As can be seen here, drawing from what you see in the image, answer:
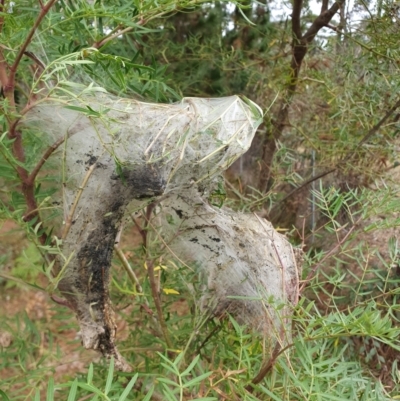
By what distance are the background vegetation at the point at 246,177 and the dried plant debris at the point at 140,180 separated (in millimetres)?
54

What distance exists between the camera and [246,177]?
99.1 inches

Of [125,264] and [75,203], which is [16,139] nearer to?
[75,203]

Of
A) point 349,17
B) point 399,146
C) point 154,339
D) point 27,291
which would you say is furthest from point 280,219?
point 27,291

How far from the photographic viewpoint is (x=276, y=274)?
95 centimetres

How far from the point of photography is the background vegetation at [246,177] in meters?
0.72

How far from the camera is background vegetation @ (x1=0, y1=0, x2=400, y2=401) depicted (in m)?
0.72

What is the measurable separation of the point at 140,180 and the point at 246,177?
69.8 inches

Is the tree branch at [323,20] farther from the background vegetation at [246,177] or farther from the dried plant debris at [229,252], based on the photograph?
the dried plant debris at [229,252]

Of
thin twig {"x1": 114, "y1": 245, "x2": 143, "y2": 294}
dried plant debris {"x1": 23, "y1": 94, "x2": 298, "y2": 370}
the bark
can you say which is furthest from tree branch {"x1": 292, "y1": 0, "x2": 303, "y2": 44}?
thin twig {"x1": 114, "y1": 245, "x2": 143, "y2": 294}

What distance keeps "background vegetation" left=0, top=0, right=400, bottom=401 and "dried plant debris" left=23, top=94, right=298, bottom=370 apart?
0.05 meters

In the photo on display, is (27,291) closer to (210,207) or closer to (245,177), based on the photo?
(245,177)

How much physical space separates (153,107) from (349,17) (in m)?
0.93

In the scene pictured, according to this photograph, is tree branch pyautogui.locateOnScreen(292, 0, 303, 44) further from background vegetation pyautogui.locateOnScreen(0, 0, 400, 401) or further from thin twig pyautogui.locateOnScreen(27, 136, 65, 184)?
thin twig pyautogui.locateOnScreen(27, 136, 65, 184)

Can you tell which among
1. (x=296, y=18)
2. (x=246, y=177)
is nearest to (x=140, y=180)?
(x=296, y=18)
